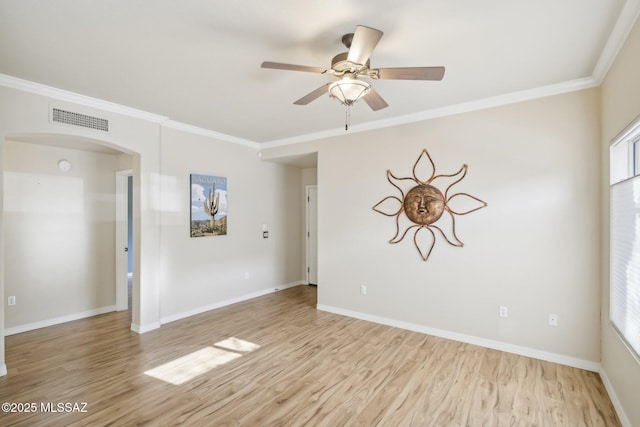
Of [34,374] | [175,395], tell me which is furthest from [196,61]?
[34,374]

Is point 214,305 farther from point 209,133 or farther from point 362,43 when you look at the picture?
point 362,43

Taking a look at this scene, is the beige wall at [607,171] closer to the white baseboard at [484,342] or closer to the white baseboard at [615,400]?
the white baseboard at [615,400]

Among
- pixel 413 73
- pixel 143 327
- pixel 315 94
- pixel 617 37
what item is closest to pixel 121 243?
pixel 143 327

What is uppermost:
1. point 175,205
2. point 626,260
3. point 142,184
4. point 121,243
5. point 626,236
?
point 142,184

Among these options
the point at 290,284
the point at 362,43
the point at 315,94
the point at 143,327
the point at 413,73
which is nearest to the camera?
the point at 362,43

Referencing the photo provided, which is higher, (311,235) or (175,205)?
(175,205)

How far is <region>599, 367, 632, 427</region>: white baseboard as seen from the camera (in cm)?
214

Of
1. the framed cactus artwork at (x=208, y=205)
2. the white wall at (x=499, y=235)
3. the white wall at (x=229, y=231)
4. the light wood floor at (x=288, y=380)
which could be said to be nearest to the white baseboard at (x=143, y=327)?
the light wood floor at (x=288, y=380)

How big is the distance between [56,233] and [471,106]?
556cm

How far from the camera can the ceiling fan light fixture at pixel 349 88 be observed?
217 centimetres

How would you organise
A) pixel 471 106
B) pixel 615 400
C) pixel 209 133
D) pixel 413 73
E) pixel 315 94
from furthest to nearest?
pixel 209 133, pixel 471 106, pixel 315 94, pixel 615 400, pixel 413 73

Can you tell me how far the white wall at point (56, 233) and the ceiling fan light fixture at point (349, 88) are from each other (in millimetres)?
4214

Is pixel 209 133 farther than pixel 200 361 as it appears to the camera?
Yes

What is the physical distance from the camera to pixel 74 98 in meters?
3.21
